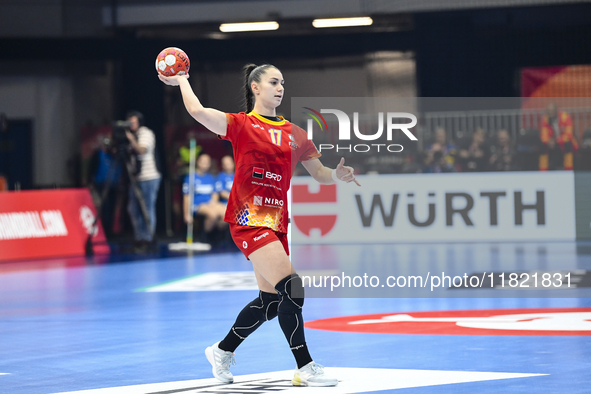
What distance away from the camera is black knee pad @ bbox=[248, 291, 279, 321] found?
4898mm

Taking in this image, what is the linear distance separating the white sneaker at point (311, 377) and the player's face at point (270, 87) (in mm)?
1462

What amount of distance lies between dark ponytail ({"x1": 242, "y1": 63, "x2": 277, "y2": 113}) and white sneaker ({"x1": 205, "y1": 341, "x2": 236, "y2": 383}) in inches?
55.6

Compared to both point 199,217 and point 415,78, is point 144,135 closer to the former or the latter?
point 199,217

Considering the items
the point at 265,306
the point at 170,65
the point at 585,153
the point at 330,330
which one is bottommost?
the point at 330,330

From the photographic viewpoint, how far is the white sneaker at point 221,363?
4.84 metres

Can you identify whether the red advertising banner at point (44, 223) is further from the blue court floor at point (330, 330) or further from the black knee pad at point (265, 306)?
the black knee pad at point (265, 306)

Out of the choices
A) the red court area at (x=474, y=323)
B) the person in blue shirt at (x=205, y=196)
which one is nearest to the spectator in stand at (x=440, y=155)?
the person in blue shirt at (x=205, y=196)

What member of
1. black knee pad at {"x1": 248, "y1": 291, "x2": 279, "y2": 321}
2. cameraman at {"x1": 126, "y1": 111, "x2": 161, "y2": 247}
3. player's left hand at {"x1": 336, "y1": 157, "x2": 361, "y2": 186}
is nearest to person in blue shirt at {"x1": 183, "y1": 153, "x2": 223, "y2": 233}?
cameraman at {"x1": 126, "y1": 111, "x2": 161, "y2": 247}

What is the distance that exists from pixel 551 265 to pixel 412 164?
3.77 meters

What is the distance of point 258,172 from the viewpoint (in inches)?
189

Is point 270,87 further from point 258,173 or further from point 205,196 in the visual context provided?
point 205,196

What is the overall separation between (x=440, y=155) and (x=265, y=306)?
32.3 feet

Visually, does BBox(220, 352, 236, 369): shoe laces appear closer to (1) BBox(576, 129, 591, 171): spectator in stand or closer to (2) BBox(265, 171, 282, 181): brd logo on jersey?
(2) BBox(265, 171, 282, 181): brd logo on jersey

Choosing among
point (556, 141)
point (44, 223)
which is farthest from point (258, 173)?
point (556, 141)
